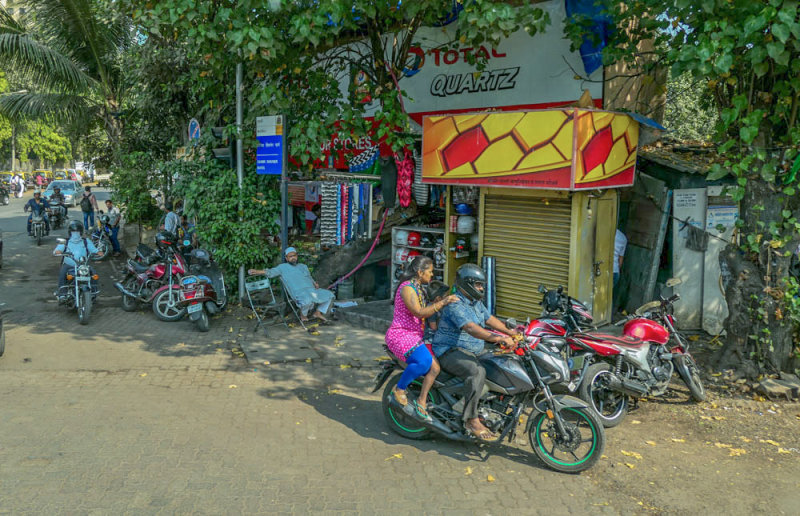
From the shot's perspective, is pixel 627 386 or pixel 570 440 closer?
pixel 570 440

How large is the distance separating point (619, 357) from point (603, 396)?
41 cm

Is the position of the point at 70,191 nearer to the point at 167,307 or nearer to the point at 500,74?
the point at 167,307

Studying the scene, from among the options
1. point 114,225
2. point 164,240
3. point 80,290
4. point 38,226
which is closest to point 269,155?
point 164,240

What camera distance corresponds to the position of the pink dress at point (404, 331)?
5680 millimetres

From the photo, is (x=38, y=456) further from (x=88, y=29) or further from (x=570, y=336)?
(x=88, y=29)

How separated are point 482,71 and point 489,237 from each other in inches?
127

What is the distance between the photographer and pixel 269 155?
10961 millimetres

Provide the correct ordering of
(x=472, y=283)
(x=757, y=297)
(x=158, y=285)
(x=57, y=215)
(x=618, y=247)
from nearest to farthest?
(x=472, y=283) → (x=757, y=297) → (x=618, y=247) → (x=158, y=285) → (x=57, y=215)

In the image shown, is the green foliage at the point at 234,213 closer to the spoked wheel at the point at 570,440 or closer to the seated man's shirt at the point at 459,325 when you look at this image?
the seated man's shirt at the point at 459,325

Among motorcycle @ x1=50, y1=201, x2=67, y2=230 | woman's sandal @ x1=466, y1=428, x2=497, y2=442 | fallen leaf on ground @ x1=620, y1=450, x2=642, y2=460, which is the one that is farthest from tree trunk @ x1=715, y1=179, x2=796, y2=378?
motorcycle @ x1=50, y1=201, x2=67, y2=230

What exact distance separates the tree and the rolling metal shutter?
205cm

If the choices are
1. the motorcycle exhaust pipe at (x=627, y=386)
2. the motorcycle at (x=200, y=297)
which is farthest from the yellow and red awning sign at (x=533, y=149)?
the motorcycle at (x=200, y=297)

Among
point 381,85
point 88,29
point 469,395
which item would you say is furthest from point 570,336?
point 88,29

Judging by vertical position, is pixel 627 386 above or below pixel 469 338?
below
